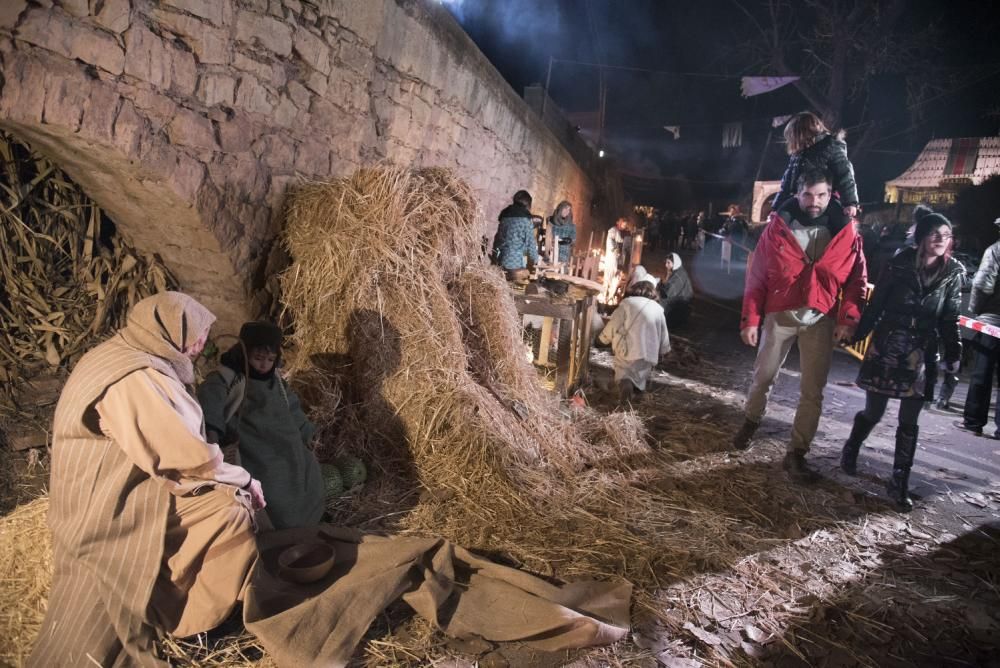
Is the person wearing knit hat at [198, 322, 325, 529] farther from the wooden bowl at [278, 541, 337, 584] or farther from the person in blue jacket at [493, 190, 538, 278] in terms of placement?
the person in blue jacket at [493, 190, 538, 278]

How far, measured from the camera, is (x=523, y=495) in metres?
3.62

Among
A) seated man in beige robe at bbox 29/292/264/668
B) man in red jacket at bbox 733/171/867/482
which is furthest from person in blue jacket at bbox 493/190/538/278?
seated man in beige robe at bbox 29/292/264/668

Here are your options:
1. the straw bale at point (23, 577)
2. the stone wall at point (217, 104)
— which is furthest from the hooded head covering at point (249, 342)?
the straw bale at point (23, 577)

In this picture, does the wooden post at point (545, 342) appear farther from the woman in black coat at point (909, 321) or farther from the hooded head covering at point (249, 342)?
the hooded head covering at point (249, 342)

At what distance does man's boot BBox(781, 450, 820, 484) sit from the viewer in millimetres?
4367

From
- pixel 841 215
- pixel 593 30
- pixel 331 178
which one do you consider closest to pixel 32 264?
pixel 331 178

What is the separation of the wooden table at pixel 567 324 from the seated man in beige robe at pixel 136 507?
3.53m

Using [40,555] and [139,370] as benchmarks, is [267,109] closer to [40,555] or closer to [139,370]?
[139,370]

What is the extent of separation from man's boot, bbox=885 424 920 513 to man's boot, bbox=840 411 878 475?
279 mm

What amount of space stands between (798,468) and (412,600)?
336 centimetres

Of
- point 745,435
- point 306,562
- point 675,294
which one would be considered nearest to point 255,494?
point 306,562

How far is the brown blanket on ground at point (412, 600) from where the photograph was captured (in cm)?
221

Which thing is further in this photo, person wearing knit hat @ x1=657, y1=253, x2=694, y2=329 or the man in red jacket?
person wearing knit hat @ x1=657, y1=253, x2=694, y2=329

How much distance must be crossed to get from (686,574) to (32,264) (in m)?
4.19
